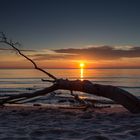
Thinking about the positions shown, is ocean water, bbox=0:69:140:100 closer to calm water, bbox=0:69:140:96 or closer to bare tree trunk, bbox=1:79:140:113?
calm water, bbox=0:69:140:96

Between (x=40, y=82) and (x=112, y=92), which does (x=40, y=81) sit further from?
(x=112, y=92)

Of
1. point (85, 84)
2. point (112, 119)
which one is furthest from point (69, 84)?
point (112, 119)

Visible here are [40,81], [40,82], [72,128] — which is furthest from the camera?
[40,81]

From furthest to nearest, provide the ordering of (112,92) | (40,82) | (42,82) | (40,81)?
1. (40,81)
2. (40,82)
3. (42,82)
4. (112,92)

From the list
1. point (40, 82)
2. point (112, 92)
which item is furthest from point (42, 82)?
point (112, 92)

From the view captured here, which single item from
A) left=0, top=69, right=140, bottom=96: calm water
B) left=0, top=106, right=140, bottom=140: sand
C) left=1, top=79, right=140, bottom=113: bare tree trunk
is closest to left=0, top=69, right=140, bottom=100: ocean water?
left=0, top=69, right=140, bottom=96: calm water

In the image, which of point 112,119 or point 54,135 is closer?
point 54,135

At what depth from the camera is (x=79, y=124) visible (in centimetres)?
912

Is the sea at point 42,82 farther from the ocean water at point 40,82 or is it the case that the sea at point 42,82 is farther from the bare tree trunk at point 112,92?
the bare tree trunk at point 112,92

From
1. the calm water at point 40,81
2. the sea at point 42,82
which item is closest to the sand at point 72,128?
the sea at point 42,82

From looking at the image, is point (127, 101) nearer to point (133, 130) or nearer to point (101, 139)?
point (133, 130)

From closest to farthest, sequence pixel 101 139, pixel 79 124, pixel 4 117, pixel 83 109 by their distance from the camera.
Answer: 1. pixel 101 139
2. pixel 79 124
3. pixel 4 117
4. pixel 83 109

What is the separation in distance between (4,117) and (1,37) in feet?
13.2

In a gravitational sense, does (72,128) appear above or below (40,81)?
below
